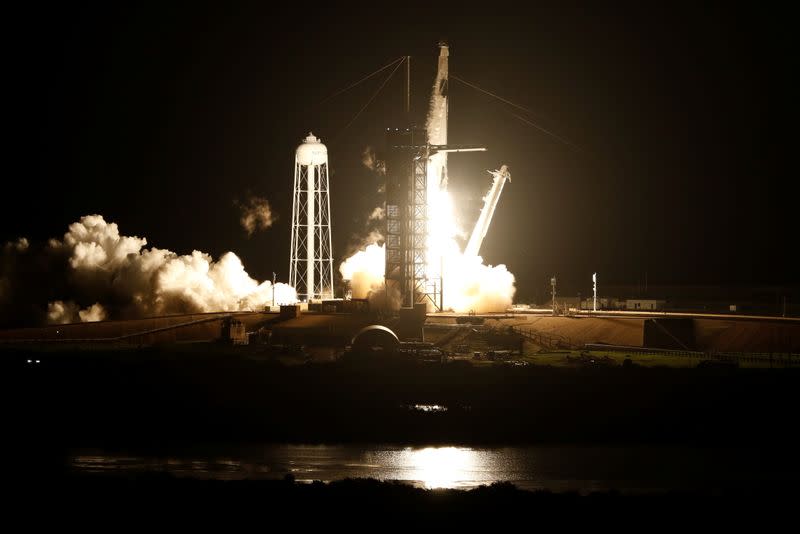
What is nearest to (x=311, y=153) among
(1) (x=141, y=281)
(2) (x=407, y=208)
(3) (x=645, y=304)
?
(2) (x=407, y=208)

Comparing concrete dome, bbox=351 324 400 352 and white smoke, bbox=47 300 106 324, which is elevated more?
white smoke, bbox=47 300 106 324

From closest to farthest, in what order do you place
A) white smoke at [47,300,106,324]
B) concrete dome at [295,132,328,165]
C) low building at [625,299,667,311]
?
1. concrete dome at [295,132,328,165]
2. white smoke at [47,300,106,324]
3. low building at [625,299,667,311]

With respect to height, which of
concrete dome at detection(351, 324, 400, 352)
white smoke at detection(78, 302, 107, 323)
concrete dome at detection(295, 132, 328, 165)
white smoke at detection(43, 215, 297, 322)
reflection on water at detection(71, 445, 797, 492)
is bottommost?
reflection on water at detection(71, 445, 797, 492)

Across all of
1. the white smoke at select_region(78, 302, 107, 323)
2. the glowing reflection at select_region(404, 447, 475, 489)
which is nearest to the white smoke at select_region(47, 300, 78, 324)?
the white smoke at select_region(78, 302, 107, 323)

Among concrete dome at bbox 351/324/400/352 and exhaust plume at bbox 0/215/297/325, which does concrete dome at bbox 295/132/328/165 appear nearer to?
exhaust plume at bbox 0/215/297/325

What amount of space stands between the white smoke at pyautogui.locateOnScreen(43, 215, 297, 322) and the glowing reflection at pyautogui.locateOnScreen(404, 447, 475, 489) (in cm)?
2765

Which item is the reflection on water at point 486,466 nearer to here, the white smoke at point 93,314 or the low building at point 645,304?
the white smoke at point 93,314

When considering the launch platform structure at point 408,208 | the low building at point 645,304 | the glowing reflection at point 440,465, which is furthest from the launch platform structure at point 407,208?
the low building at point 645,304

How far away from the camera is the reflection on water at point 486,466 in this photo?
26.7 meters

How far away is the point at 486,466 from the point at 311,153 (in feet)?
97.7

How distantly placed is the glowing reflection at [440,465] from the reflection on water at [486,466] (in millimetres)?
30

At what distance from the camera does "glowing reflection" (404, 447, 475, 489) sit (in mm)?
26531

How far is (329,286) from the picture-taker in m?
62.8

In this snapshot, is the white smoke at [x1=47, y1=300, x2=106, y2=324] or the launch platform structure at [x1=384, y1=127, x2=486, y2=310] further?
the white smoke at [x1=47, y1=300, x2=106, y2=324]
